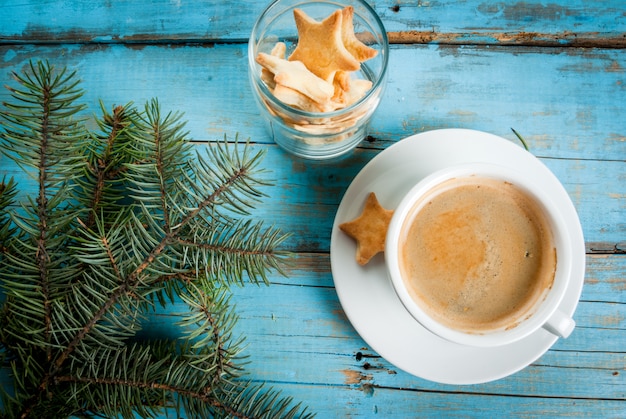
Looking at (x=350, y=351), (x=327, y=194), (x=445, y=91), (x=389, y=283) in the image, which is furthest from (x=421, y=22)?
(x=350, y=351)

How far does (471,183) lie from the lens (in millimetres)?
802

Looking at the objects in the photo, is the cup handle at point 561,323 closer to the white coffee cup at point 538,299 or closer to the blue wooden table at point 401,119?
the white coffee cup at point 538,299

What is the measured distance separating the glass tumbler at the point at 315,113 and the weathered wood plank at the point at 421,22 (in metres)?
0.12

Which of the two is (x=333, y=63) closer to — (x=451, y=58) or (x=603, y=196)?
(x=451, y=58)

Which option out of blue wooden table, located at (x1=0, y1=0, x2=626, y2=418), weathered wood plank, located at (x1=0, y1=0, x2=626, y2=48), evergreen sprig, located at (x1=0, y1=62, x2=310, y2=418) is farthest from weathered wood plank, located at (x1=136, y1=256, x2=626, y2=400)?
weathered wood plank, located at (x1=0, y1=0, x2=626, y2=48)

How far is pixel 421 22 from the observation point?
0.99 m

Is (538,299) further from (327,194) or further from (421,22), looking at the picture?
(421,22)

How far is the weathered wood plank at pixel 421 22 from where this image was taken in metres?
0.99

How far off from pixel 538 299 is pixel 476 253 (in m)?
0.10

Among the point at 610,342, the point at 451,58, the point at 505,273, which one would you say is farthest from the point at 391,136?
the point at 610,342

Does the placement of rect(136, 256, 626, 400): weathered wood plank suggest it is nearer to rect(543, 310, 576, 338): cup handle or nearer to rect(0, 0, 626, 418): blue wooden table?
rect(0, 0, 626, 418): blue wooden table

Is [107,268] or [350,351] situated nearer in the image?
[107,268]

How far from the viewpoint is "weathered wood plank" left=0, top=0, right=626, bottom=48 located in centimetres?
99

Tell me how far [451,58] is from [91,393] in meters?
0.76
